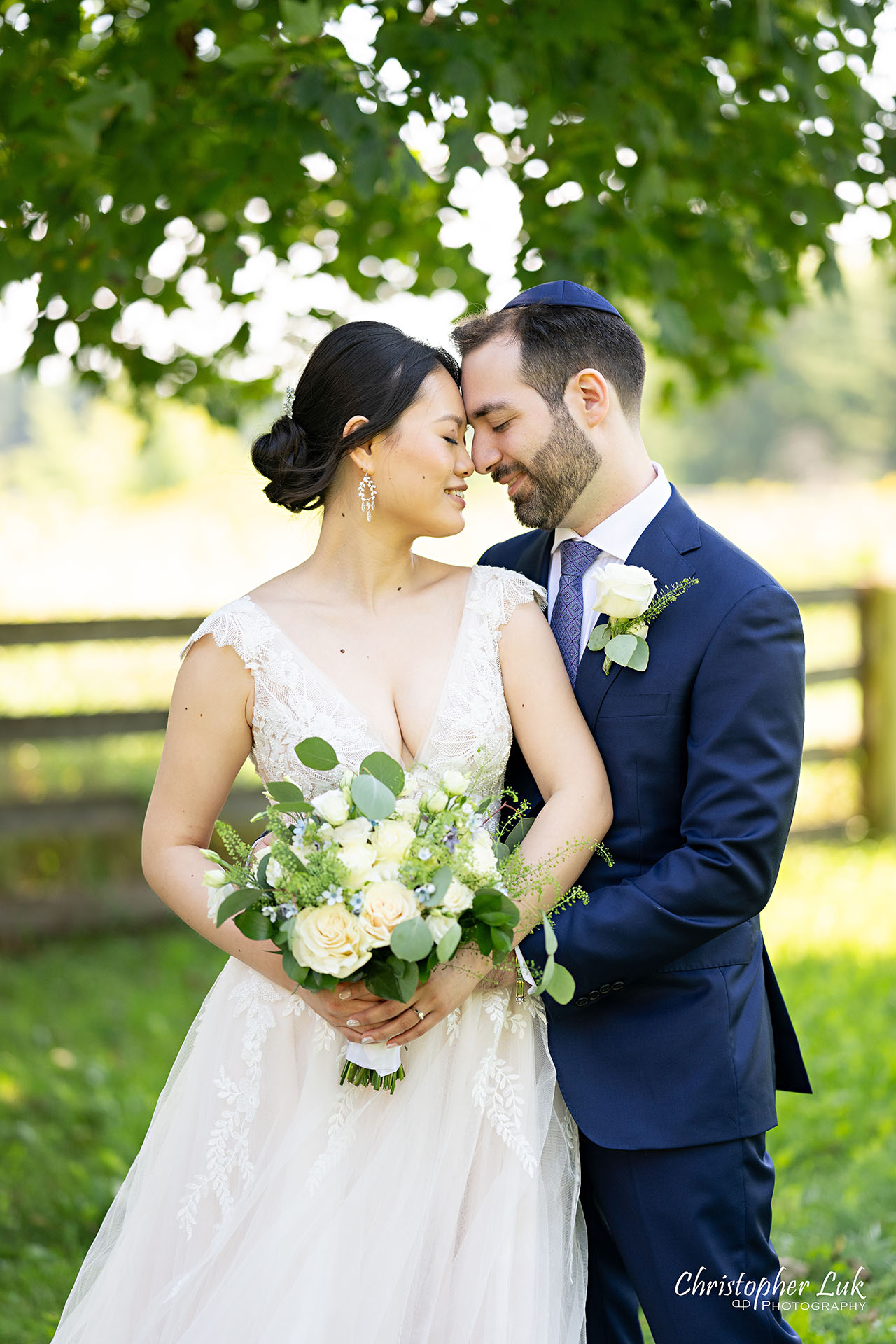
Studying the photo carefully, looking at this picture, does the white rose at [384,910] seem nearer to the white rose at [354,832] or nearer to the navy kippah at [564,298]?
the white rose at [354,832]

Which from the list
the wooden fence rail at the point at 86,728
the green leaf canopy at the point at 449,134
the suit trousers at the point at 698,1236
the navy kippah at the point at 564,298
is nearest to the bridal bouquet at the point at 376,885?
the suit trousers at the point at 698,1236

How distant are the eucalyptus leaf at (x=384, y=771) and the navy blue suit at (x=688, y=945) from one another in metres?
0.50

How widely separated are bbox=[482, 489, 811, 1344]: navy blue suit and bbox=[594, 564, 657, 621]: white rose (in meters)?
0.11

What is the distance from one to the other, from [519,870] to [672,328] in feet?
7.25

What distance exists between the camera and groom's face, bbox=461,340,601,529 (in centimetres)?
270

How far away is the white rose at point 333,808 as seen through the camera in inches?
81.4

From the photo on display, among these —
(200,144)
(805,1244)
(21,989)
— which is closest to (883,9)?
(200,144)

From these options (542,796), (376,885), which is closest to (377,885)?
(376,885)

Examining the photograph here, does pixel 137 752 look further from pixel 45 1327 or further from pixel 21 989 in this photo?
pixel 45 1327

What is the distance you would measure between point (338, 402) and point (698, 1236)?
76.5 inches

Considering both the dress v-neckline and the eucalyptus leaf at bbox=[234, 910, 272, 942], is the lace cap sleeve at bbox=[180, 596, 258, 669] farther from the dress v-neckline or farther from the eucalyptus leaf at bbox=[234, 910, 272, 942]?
the eucalyptus leaf at bbox=[234, 910, 272, 942]

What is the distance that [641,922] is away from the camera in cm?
232

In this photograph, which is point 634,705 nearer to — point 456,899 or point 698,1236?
point 456,899

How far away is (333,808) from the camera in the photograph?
207cm
